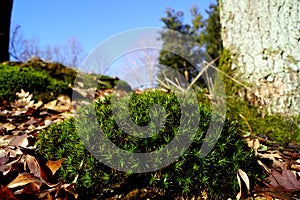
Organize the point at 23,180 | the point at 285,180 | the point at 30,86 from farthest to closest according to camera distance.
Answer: the point at 30,86 < the point at 285,180 < the point at 23,180

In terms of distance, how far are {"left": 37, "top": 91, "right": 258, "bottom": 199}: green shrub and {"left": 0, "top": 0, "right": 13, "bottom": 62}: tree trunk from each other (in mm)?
5781

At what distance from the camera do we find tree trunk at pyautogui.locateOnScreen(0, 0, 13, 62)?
689cm

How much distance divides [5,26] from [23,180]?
6.45 meters

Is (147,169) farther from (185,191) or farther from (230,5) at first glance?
(230,5)

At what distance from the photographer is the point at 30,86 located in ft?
14.4

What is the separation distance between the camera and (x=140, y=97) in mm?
2027

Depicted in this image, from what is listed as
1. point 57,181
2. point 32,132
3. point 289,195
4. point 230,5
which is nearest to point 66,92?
point 32,132

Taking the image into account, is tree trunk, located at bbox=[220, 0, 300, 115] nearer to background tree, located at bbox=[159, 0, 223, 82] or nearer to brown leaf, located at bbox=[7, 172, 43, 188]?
brown leaf, located at bbox=[7, 172, 43, 188]

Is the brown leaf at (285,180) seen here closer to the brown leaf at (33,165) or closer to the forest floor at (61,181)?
the forest floor at (61,181)

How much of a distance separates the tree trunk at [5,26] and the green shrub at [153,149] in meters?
5.78

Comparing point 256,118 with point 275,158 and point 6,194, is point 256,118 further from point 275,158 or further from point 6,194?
point 6,194

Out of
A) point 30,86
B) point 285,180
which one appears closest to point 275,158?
point 285,180

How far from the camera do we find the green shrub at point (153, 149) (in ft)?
5.78

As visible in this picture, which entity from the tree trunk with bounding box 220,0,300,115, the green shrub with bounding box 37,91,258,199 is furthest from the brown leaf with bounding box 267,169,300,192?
the tree trunk with bounding box 220,0,300,115
